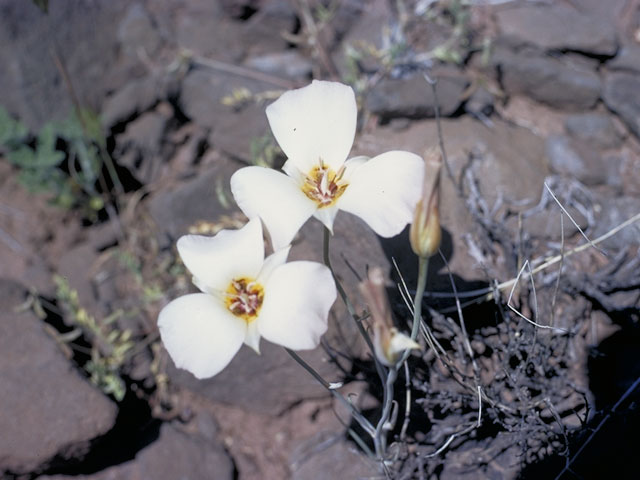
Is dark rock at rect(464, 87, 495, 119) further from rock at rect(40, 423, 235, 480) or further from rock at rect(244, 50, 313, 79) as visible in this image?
rock at rect(40, 423, 235, 480)

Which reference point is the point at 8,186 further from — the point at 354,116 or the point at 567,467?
the point at 567,467

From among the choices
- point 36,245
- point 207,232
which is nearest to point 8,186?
point 36,245

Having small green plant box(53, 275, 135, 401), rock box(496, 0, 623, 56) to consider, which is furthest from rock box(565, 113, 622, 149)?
small green plant box(53, 275, 135, 401)

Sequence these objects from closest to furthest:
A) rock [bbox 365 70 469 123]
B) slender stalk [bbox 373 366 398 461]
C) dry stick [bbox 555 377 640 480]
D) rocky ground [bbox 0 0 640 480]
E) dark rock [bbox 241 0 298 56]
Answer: slender stalk [bbox 373 366 398 461] < dry stick [bbox 555 377 640 480] < rocky ground [bbox 0 0 640 480] < rock [bbox 365 70 469 123] < dark rock [bbox 241 0 298 56]

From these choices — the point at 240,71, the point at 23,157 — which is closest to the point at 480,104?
the point at 240,71

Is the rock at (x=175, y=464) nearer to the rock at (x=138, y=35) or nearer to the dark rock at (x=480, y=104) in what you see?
the dark rock at (x=480, y=104)

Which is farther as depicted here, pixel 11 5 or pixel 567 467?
pixel 11 5

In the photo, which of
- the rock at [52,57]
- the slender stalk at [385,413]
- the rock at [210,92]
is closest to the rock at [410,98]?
the rock at [210,92]
